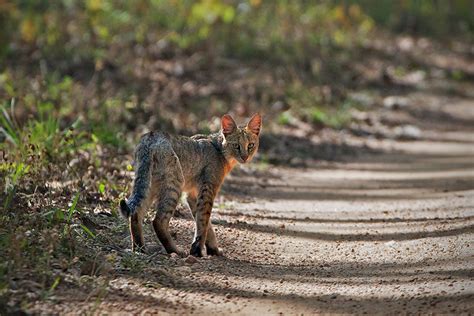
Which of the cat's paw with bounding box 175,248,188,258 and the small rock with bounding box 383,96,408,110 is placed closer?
the cat's paw with bounding box 175,248,188,258

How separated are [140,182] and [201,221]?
672 millimetres

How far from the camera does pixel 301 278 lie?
20.1ft

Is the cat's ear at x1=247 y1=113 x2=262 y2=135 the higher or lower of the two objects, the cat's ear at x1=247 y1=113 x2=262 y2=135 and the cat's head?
the higher

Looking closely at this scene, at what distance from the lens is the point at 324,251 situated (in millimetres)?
7074

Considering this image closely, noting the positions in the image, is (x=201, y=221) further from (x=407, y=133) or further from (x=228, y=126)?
(x=407, y=133)

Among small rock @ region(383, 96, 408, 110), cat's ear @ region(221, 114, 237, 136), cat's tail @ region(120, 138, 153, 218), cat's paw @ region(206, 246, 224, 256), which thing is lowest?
cat's paw @ region(206, 246, 224, 256)

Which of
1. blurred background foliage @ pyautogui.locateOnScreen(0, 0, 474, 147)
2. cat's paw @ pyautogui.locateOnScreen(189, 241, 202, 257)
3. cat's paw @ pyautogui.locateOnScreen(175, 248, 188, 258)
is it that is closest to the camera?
cat's paw @ pyautogui.locateOnScreen(175, 248, 188, 258)

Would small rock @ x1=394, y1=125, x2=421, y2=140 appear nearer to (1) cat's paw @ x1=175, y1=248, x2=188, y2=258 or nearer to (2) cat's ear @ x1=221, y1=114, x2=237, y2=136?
(2) cat's ear @ x1=221, y1=114, x2=237, y2=136

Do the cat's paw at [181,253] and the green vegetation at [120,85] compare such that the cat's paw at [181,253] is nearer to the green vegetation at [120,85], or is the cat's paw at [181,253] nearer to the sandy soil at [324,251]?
the sandy soil at [324,251]

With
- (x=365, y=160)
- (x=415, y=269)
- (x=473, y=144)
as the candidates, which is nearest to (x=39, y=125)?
(x=415, y=269)

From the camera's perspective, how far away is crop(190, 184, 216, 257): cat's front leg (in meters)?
6.67

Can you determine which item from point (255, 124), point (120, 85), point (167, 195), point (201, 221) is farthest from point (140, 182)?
point (120, 85)

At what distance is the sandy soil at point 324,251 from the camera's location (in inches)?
208

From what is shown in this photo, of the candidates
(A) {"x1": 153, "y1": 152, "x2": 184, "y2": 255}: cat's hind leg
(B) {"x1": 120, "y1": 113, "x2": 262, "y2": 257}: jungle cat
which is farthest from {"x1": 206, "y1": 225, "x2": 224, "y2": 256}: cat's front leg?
(A) {"x1": 153, "y1": 152, "x2": 184, "y2": 255}: cat's hind leg
